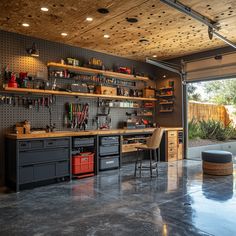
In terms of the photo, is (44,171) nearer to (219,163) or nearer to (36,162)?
(36,162)

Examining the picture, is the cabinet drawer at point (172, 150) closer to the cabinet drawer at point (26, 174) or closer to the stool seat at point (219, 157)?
the stool seat at point (219, 157)

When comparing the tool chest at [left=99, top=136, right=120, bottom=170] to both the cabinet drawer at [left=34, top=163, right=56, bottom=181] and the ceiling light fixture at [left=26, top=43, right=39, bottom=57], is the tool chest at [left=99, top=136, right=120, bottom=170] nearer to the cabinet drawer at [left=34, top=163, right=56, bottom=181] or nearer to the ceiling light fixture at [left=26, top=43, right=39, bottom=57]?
the cabinet drawer at [left=34, top=163, right=56, bottom=181]

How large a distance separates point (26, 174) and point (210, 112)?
6.76 m

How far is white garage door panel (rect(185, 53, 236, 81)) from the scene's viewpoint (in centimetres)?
601

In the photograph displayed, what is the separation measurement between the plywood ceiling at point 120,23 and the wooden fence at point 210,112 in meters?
2.71

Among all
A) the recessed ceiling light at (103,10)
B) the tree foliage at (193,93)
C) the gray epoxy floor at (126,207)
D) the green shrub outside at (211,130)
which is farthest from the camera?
the green shrub outside at (211,130)

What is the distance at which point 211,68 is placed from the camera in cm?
641

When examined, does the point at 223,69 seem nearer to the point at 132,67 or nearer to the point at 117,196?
the point at 132,67

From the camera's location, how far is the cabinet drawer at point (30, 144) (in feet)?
13.3

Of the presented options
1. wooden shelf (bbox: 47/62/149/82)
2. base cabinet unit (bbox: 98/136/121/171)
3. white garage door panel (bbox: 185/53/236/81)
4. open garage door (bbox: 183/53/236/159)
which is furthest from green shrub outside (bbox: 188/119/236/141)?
base cabinet unit (bbox: 98/136/121/171)

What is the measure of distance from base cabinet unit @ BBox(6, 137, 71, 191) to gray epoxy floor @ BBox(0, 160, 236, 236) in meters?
0.21

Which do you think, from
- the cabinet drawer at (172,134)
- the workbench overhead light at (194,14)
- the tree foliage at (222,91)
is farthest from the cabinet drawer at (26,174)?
the tree foliage at (222,91)

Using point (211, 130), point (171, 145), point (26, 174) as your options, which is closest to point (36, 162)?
point (26, 174)

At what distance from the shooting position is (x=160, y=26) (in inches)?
179
